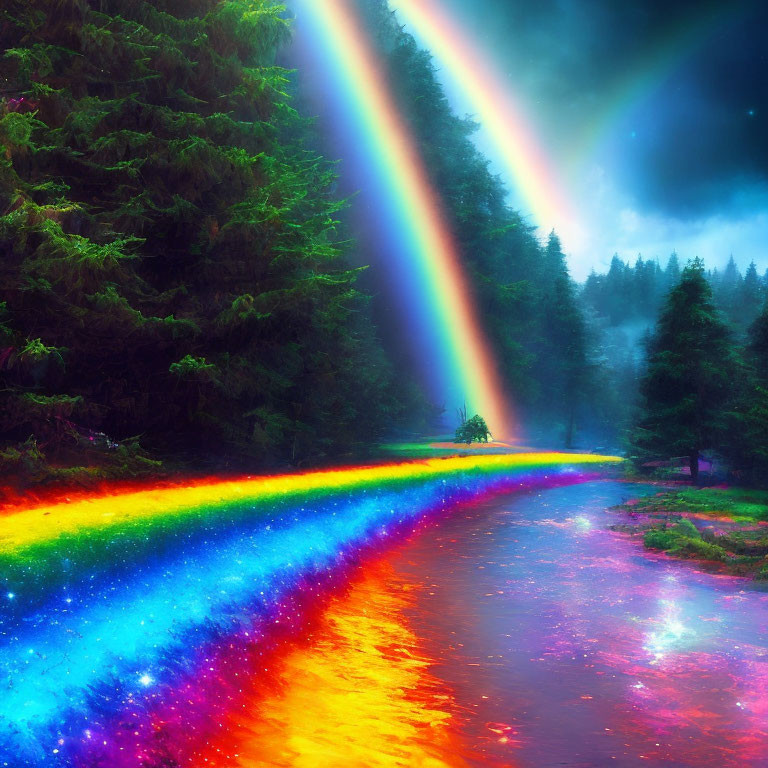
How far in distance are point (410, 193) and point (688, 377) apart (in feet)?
74.1

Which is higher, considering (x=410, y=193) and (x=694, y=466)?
(x=410, y=193)

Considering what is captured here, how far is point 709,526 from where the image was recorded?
14703 mm

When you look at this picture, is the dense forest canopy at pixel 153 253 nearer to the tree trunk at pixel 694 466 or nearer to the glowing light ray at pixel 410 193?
the tree trunk at pixel 694 466

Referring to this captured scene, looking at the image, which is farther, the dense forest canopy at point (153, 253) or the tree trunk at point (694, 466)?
the tree trunk at point (694, 466)

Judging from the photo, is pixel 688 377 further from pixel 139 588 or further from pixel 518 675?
pixel 139 588

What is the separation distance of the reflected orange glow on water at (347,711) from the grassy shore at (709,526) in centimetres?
659

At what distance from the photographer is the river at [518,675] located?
460 cm

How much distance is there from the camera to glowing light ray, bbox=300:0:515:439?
40.6 m

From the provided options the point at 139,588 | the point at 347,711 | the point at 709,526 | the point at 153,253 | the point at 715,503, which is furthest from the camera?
the point at 715,503

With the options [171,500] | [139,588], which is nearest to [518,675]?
[139,588]

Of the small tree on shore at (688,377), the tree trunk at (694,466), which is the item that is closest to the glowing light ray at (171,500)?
the small tree on shore at (688,377)

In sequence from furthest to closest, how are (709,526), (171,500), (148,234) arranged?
(709,526) → (148,234) → (171,500)

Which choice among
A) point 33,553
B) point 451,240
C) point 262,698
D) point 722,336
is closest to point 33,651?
point 33,553

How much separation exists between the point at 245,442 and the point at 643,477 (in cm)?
1906
